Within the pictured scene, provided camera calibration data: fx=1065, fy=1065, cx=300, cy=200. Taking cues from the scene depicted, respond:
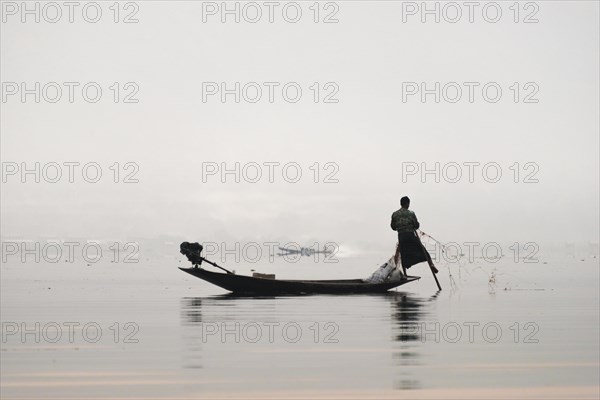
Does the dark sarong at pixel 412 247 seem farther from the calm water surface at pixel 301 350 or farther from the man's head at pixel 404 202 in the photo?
the calm water surface at pixel 301 350

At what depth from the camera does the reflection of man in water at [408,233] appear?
32.2 metres

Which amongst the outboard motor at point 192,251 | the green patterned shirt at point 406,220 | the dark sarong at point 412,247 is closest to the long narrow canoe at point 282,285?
the outboard motor at point 192,251

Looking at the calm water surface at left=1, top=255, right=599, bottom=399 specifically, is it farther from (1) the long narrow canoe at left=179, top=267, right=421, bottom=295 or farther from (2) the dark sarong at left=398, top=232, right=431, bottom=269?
(2) the dark sarong at left=398, top=232, right=431, bottom=269

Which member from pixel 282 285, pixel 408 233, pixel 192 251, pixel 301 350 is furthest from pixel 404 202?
pixel 301 350

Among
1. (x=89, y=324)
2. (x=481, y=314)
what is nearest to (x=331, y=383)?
(x=89, y=324)

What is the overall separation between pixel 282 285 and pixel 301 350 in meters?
15.6

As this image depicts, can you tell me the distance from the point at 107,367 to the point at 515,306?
16331 millimetres

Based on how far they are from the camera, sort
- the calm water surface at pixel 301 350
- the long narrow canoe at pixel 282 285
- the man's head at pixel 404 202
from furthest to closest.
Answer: the long narrow canoe at pixel 282 285 < the man's head at pixel 404 202 < the calm water surface at pixel 301 350

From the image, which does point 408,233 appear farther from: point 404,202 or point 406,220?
point 404,202

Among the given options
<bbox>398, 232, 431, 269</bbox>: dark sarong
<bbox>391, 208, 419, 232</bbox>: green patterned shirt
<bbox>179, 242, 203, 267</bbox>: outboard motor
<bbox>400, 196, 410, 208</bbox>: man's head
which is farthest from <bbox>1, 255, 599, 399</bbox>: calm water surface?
<bbox>400, 196, 410, 208</bbox>: man's head

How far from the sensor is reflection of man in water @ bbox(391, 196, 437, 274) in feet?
105

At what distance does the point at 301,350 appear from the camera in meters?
16.6

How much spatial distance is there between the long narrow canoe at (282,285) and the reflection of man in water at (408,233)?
698 millimetres

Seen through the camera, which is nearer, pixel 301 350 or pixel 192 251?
pixel 301 350
